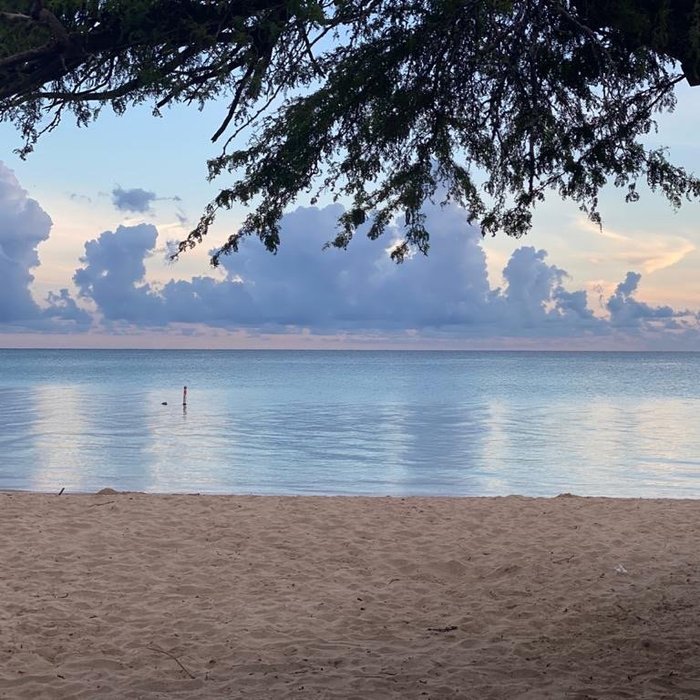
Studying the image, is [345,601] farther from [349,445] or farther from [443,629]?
[349,445]

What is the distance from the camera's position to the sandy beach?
7633 mm

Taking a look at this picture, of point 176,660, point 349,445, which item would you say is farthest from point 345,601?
point 349,445

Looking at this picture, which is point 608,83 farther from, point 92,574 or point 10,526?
point 10,526

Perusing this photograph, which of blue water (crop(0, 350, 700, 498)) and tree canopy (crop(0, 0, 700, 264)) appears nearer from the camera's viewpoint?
tree canopy (crop(0, 0, 700, 264))

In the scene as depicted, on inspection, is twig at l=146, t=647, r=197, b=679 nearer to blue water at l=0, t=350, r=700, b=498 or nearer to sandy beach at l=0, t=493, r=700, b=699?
sandy beach at l=0, t=493, r=700, b=699

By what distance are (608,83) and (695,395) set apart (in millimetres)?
73037

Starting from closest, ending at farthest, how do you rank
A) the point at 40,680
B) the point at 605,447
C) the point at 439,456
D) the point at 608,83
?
the point at 608,83 → the point at 40,680 → the point at 439,456 → the point at 605,447

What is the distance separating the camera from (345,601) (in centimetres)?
1018

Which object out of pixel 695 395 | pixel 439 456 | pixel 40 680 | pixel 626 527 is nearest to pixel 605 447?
Answer: pixel 439 456

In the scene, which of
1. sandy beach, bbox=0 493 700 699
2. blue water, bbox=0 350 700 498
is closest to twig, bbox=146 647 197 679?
sandy beach, bbox=0 493 700 699

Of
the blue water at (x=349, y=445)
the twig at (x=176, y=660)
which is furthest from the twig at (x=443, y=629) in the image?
the blue water at (x=349, y=445)

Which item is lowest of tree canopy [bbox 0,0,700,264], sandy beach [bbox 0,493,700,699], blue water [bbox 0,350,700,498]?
blue water [bbox 0,350,700,498]

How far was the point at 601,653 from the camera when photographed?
820 cm

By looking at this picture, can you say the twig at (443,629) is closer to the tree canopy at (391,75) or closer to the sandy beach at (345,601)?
the sandy beach at (345,601)
